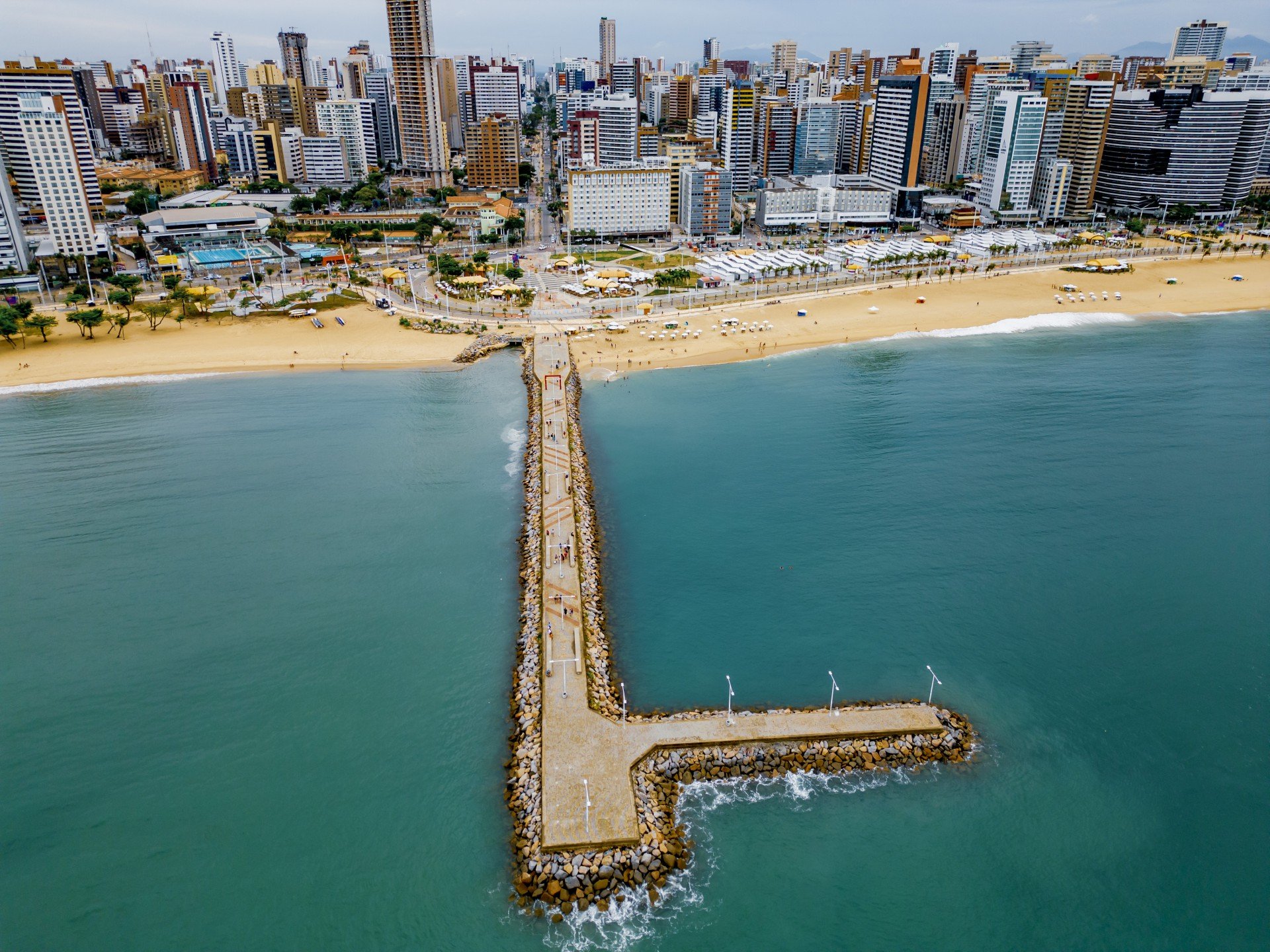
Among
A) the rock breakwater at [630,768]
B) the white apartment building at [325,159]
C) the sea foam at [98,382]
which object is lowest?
the rock breakwater at [630,768]

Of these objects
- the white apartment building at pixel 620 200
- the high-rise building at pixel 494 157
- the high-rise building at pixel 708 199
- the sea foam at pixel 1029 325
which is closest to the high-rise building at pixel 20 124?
the high-rise building at pixel 494 157

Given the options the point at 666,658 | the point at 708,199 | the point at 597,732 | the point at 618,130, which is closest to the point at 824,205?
the point at 708,199

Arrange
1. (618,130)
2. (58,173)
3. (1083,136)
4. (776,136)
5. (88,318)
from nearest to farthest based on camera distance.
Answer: (88,318)
(58,173)
(1083,136)
(618,130)
(776,136)

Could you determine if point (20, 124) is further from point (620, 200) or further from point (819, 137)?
point (819, 137)

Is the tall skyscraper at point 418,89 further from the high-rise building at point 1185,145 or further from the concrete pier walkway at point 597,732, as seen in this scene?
the concrete pier walkway at point 597,732

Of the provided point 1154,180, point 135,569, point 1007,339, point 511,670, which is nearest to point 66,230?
point 135,569

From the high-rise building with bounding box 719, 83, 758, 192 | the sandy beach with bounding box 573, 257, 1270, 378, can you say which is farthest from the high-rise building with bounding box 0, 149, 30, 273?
the high-rise building with bounding box 719, 83, 758, 192

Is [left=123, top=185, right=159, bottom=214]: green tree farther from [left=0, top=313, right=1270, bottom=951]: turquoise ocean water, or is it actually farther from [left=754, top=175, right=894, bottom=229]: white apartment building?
[left=754, top=175, right=894, bottom=229]: white apartment building
